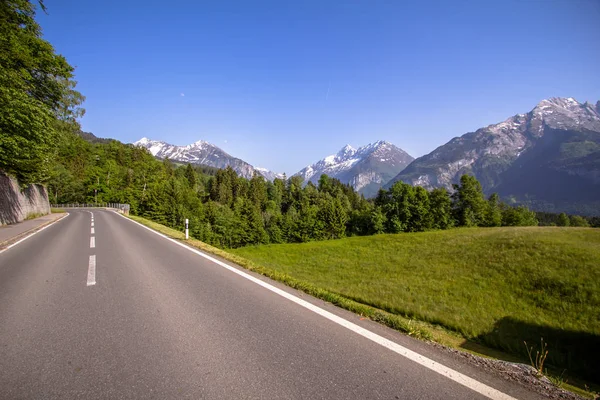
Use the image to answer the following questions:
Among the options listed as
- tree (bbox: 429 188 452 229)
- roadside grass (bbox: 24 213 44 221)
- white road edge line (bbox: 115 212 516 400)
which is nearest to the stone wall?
roadside grass (bbox: 24 213 44 221)

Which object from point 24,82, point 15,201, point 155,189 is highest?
point 24,82

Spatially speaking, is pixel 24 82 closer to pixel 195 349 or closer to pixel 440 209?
pixel 195 349

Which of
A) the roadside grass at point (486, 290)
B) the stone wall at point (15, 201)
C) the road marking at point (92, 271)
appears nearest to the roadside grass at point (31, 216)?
the stone wall at point (15, 201)

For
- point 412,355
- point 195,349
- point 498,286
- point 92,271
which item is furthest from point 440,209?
point 195,349

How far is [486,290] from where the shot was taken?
14078 mm

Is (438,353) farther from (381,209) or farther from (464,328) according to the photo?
(381,209)

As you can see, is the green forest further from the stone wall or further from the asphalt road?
the asphalt road

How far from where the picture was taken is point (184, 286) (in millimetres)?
6242

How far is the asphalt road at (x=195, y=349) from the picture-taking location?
107 inches

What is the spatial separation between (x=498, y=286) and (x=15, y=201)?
133ft

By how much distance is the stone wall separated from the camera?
21700 millimetres

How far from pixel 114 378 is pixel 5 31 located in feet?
72.2

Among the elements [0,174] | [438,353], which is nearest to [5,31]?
[0,174]

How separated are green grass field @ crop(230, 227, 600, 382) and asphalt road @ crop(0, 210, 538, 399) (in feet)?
15.6
